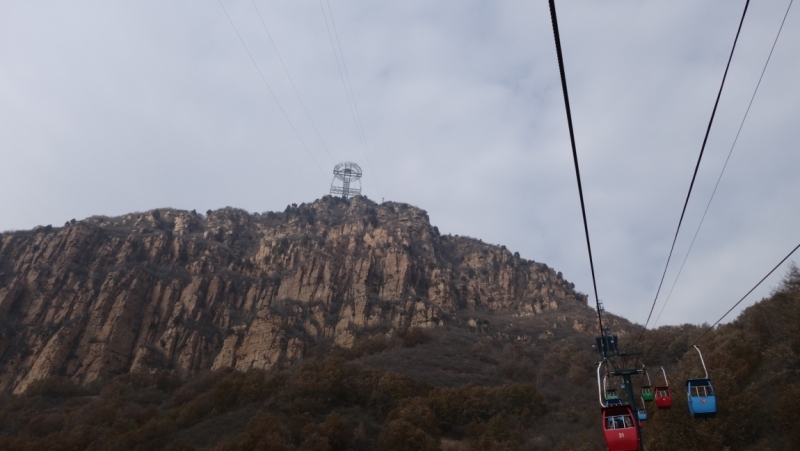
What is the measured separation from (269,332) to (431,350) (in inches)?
903

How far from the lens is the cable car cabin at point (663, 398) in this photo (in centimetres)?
2317

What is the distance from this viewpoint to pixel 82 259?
81.9 meters

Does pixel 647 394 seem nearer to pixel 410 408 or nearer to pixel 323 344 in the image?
pixel 410 408

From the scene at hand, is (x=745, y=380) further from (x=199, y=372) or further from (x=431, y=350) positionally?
(x=199, y=372)

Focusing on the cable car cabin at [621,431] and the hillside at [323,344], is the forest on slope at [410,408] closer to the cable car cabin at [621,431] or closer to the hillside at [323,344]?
the hillside at [323,344]

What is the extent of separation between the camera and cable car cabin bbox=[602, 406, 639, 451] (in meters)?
16.3

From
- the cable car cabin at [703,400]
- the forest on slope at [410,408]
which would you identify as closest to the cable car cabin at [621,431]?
the cable car cabin at [703,400]

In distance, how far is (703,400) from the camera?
20625 mm

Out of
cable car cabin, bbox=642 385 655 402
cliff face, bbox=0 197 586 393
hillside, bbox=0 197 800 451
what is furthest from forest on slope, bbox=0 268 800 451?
cliff face, bbox=0 197 586 393

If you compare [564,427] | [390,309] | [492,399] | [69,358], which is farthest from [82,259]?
Answer: [564,427]

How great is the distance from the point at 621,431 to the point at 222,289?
7579cm

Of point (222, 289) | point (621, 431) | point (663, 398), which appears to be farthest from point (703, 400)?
point (222, 289)

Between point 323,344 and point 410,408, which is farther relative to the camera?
point 323,344

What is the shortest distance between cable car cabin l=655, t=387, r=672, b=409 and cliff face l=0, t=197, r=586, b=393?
5007 cm
